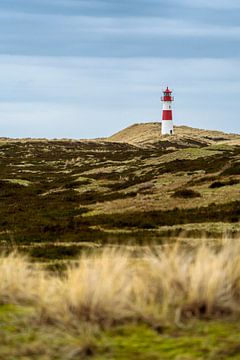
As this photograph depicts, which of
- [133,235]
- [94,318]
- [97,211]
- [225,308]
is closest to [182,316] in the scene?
[225,308]

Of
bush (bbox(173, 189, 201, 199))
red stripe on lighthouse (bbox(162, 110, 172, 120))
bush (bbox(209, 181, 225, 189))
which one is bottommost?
bush (bbox(173, 189, 201, 199))

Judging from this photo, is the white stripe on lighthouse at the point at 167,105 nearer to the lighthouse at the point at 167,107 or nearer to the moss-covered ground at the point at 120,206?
the lighthouse at the point at 167,107

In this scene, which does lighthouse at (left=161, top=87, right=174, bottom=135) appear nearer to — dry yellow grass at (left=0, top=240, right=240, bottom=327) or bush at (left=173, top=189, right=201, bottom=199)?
bush at (left=173, top=189, right=201, bottom=199)

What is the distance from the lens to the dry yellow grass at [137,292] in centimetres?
770

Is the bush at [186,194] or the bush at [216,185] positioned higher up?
the bush at [216,185]

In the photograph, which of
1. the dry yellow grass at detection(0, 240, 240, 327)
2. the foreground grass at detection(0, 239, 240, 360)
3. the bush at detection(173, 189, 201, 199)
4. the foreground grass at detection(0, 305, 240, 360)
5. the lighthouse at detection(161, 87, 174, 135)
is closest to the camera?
the foreground grass at detection(0, 305, 240, 360)

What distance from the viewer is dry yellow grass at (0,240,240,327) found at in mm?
7699

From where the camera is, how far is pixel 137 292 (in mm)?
8258

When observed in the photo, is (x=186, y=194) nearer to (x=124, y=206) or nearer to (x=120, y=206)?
(x=124, y=206)

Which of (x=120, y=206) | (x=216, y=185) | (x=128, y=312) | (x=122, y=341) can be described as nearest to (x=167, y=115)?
(x=216, y=185)

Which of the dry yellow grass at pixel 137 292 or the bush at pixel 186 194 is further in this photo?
the bush at pixel 186 194

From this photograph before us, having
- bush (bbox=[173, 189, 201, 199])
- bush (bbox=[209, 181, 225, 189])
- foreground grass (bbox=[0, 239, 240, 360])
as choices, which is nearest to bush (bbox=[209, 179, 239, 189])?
bush (bbox=[209, 181, 225, 189])

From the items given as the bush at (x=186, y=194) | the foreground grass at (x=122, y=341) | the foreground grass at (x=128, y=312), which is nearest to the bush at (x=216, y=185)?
the bush at (x=186, y=194)

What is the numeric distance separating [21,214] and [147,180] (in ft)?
42.8
